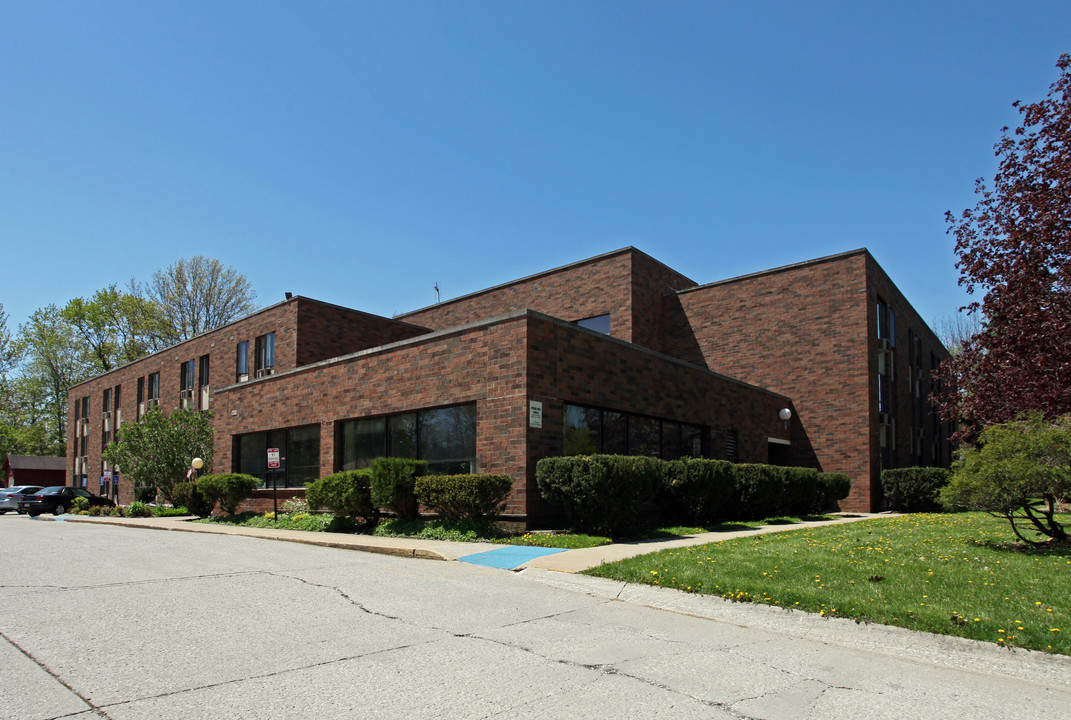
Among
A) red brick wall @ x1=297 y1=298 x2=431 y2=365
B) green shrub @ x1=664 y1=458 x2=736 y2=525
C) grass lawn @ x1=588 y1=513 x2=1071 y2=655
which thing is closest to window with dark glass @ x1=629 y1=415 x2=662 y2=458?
green shrub @ x1=664 y1=458 x2=736 y2=525

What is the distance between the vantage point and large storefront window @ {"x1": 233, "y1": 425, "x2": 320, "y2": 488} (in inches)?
838

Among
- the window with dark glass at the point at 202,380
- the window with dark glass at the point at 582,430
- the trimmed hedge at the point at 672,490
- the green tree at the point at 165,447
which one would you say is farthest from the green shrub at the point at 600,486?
the window with dark glass at the point at 202,380

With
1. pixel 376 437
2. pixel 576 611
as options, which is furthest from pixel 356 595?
pixel 376 437

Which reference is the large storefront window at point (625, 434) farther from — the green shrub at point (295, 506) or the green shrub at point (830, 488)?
the green shrub at point (295, 506)

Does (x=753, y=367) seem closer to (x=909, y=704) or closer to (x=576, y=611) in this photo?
(x=576, y=611)

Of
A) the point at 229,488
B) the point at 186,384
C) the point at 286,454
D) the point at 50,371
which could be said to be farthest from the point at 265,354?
the point at 50,371

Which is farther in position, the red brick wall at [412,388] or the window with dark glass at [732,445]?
the window with dark glass at [732,445]

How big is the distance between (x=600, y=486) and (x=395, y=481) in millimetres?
4617

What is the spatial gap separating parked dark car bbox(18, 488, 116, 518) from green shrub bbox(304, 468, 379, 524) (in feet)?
77.0

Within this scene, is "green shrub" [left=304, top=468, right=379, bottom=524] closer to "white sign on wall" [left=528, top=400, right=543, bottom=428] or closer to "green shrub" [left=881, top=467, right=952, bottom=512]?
"white sign on wall" [left=528, top=400, right=543, bottom=428]

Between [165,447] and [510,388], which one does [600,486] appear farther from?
[165,447]

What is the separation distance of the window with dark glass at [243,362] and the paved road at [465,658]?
2227cm

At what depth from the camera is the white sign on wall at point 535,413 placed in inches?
576

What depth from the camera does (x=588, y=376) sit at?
16312 mm
